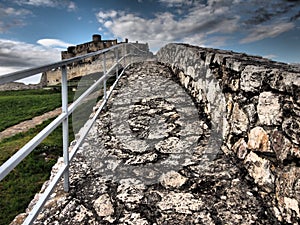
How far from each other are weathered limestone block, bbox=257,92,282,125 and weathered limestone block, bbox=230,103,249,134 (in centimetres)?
26

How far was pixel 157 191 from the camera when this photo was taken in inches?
86.0

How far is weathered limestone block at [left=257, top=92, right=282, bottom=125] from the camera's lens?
6.05 ft

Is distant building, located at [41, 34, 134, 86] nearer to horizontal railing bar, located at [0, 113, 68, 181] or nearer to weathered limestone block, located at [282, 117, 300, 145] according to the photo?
horizontal railing bar, located at [0, 113, 68, 181]

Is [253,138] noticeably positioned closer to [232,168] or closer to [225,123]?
[232,168]

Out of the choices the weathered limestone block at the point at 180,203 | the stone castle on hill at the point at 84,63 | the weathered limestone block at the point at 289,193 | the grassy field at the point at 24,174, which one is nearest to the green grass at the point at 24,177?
the grassy field at the point at 24,174

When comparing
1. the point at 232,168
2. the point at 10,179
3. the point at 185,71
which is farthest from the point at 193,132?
the point at 10,179

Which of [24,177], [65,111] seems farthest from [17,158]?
[24,177]

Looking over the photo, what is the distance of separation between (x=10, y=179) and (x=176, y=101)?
2720mm

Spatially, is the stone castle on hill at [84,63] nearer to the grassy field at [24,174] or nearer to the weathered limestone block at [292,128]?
the grassy field at [24,174]

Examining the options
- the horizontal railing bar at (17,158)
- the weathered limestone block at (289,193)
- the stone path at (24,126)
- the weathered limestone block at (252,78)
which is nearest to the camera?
the horizontal railing bar at (17,158)

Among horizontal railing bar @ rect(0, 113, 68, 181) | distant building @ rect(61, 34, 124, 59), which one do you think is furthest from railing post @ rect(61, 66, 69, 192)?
distant building @ rect(61, 34, 124, 59)

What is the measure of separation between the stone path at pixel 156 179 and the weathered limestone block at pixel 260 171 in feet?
0.27

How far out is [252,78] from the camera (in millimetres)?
2180

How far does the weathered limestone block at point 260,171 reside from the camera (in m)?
1.92
